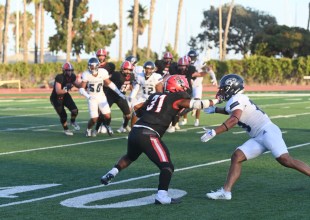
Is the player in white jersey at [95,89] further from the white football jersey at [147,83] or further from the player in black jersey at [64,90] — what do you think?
the white football jersey at [147,83]

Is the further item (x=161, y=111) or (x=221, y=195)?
(x=161, y=111)

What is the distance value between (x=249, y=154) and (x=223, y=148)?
6.05 meters

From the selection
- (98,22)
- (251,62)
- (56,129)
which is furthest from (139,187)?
(98,22)

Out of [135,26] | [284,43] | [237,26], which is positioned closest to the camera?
[135,26]

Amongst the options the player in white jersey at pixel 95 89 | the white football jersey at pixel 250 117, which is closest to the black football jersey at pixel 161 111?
the white football jersey at pixel 250 117

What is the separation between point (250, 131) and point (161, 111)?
3.65 feet

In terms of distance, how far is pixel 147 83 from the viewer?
18.3 m

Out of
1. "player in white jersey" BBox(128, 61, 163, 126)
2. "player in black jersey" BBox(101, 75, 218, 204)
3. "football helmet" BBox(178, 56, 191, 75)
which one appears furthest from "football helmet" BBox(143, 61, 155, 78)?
"player in black jersey" BBox(101, 75, 218, 204)

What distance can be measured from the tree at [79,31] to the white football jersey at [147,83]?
57136mm

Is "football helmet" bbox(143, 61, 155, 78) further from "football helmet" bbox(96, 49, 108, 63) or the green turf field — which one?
the green turf field

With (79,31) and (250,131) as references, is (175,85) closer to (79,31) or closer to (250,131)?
(250,131)

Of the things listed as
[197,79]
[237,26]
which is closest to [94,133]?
[197,79]

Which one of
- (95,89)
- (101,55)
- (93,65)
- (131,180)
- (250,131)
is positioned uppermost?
(101,55)

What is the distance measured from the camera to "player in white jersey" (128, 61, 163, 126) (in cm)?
1817
